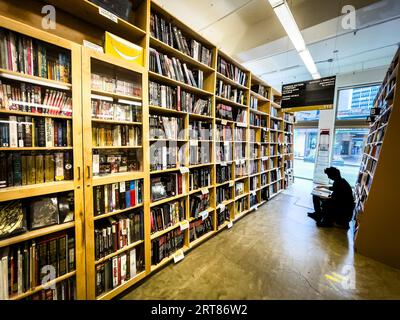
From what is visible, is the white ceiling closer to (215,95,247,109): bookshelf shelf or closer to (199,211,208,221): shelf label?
(215,95,247,109): bookshelf shelf

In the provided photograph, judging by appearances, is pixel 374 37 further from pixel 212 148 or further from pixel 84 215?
pixel 84 215

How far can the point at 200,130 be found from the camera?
2.40 metres

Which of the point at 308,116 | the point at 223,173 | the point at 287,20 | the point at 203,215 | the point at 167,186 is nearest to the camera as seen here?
the point at 167,186

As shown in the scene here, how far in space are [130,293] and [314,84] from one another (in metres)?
4.71

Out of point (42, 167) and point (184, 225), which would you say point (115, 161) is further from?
point (184, 225)

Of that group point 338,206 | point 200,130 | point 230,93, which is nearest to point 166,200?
point 200,130

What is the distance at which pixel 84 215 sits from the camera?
4.41 ft

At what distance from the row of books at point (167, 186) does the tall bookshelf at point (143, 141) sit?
0.5 inches

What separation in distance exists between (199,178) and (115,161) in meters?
1.20

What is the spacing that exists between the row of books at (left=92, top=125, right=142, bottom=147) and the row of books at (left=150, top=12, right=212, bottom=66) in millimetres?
1082

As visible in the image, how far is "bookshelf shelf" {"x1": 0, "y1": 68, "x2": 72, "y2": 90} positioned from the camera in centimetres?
106

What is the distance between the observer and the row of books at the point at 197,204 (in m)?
2.35

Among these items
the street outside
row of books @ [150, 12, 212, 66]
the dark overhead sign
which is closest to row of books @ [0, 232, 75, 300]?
row of books @ [150, 12, 212, 66]
